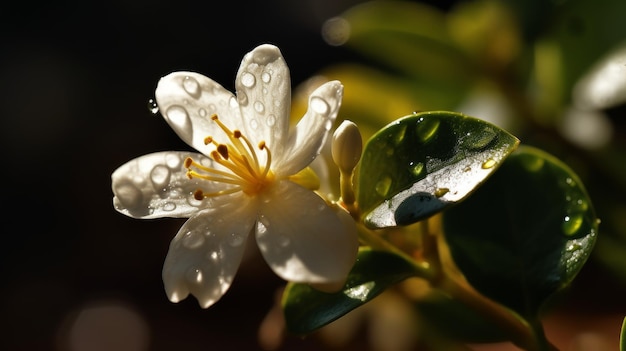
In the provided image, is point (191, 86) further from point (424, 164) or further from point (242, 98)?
point (424, 164)

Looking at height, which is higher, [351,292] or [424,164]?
[424,164]

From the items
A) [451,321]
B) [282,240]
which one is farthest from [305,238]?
[451,321]

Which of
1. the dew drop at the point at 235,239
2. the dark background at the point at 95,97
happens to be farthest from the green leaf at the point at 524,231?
the dark background at the point at 95,97

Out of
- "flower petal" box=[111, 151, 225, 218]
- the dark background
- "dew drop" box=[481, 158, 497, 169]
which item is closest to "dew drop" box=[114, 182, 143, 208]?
"flower petal" box=[111, 151, 225, 218]

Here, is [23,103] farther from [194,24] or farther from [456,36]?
[456,36]

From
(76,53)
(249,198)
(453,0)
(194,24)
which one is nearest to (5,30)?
(76,53)

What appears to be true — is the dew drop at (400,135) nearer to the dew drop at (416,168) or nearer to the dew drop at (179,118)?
the dew drop at (416,168)

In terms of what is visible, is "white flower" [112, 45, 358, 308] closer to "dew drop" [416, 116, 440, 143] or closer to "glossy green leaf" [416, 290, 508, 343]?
"dew drop" [416, 116, 440, 143]
